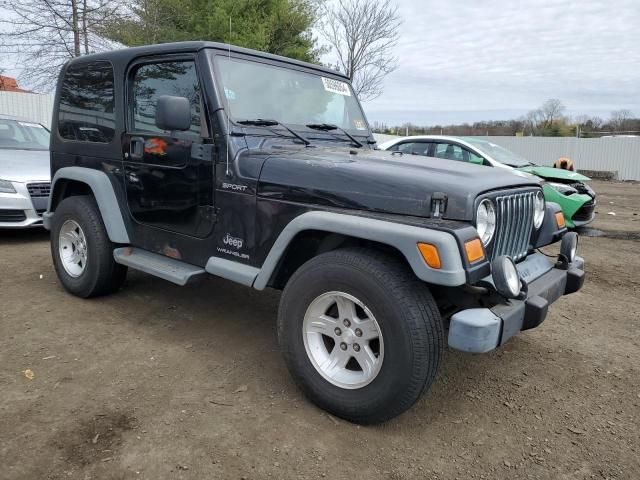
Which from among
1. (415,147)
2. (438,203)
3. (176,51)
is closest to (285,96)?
(176,51)

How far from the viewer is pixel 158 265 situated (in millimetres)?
3605

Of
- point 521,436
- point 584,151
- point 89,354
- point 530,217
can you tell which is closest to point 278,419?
point 521,436

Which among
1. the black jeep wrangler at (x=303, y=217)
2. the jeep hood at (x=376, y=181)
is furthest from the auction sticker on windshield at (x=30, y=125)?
the jeep hood at (x=376, y=181)

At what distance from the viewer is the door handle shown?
3682 mm

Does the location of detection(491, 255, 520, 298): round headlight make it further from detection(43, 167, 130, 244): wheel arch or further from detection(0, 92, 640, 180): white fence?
detection(0, 92, 640, 180): white fence

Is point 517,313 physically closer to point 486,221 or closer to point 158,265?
point 486,221

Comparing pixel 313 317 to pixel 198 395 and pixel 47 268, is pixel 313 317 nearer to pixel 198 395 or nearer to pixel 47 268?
pixel 198 395

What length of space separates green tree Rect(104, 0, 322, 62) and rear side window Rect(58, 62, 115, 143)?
923cm

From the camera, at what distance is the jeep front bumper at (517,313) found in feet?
7.45

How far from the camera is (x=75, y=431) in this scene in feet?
8.21

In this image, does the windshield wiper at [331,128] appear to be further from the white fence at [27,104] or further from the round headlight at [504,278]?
the white fence at [27,104]

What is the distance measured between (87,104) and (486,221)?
3410 millimetres

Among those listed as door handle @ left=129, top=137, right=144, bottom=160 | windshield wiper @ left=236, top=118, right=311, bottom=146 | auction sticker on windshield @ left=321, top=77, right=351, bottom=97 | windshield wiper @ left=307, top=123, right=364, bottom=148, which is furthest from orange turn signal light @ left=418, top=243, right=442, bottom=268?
door handle @ left=129, top=137, right=144, bottom=160

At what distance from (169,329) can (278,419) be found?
59.9 inches
